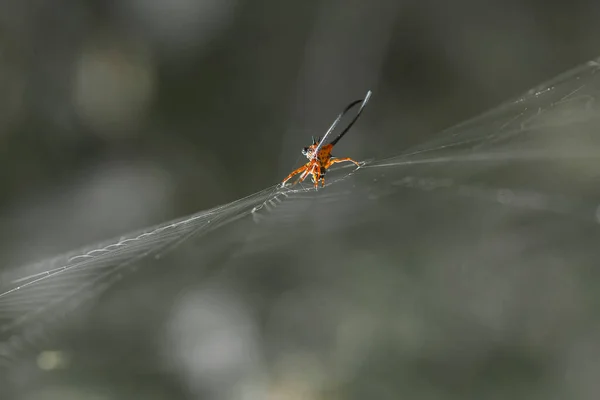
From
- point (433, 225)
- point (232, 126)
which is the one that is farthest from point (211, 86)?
point (433, 225)

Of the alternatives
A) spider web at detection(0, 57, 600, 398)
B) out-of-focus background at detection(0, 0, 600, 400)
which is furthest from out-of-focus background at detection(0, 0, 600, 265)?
spider web at detection(0, 57, 600, 398)

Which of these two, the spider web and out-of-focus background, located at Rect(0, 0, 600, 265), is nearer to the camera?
the spider web

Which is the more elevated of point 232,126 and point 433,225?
point 232,126

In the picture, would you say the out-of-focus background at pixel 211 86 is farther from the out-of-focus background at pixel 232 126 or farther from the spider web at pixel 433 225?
the spider web at pixel 433 225

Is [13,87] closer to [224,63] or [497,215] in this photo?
[224,63]

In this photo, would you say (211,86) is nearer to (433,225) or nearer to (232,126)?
(232,126)

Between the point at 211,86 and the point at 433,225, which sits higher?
the point at 211,86

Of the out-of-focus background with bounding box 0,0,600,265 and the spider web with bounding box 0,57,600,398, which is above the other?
the out-of-focus background with bounding box 0,0,600,265

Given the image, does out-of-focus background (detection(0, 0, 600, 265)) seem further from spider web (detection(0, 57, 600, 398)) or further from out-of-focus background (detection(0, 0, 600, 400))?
spider web (detection(0, 57, 600, 398))
